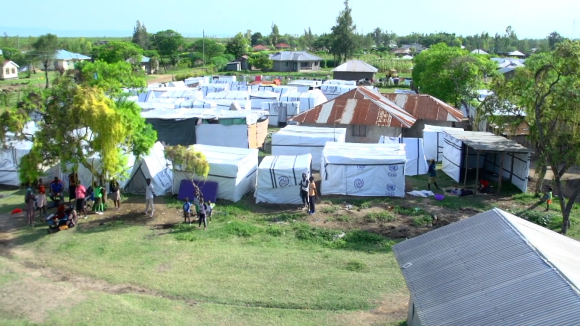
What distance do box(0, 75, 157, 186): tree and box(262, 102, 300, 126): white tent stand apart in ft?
61.2

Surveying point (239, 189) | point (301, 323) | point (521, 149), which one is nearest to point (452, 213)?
Answer: point (521, 149)

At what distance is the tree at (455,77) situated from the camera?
31.8 m

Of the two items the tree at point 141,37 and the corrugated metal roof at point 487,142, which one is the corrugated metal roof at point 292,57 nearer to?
the tree at point 141,37

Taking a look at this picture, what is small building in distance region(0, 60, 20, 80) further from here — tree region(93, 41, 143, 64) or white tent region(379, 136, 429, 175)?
white tent region(379, 136, 429, 175)

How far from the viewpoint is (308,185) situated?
53.1 ft

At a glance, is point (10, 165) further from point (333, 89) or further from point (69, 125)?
point (333, 89)

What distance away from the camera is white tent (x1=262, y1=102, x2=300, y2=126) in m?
34.0

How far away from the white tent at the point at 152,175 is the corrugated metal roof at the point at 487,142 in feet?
37.2

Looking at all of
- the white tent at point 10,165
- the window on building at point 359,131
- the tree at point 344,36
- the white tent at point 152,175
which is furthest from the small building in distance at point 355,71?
the white tent at point 10,165

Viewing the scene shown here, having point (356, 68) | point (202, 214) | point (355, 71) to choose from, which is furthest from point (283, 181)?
point (356, 68)

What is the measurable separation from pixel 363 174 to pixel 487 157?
7.01 metres

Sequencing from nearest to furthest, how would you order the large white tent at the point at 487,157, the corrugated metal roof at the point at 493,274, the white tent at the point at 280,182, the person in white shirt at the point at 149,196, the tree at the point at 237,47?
the corrugated metal roof at the point at 493,274, the person in white shirt at the point at 149,196, the white tent at the point at 280,182, the large white tent at the point at 487,157, the tree at the point at 237,47

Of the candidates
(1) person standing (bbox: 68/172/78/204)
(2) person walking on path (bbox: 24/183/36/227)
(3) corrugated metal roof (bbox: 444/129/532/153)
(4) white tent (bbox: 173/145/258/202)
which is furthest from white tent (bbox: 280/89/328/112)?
(2) person walking on path (bbox: 24/183/36/227)

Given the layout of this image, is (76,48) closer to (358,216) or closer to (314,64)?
(314,64)
